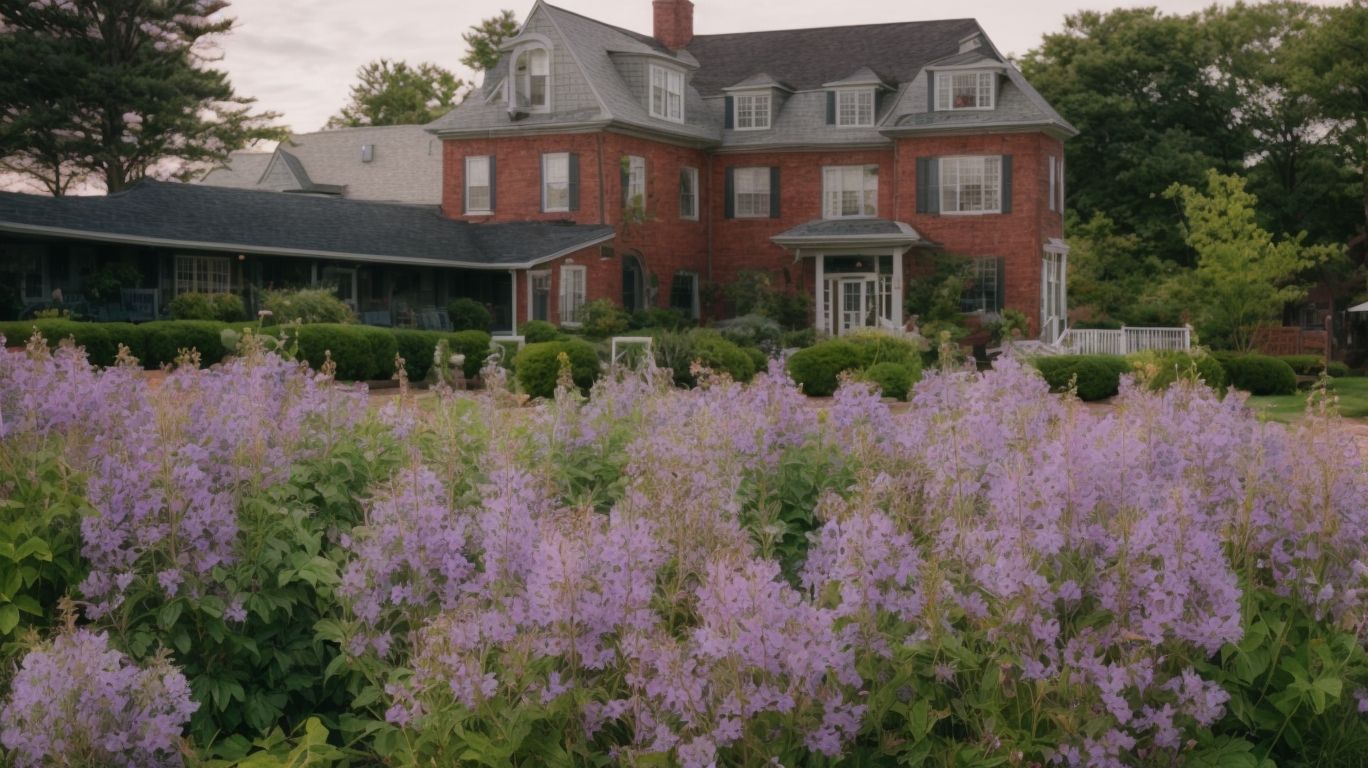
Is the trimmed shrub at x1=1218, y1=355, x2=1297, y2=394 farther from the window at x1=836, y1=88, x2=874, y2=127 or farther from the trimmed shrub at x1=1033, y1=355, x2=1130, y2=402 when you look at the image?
the window at x1=836, y1=88, x2=874, y2=127

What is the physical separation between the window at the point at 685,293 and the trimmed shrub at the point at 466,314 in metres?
5.74

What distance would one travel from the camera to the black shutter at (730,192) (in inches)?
1570

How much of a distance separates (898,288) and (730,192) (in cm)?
630

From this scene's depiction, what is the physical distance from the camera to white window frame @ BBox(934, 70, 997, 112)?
36750 millimetres

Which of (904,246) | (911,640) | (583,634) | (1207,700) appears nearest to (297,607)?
(583,634)

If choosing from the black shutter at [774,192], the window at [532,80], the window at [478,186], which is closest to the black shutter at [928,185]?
the black shutter at [774,192]

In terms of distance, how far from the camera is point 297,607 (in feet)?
17.0

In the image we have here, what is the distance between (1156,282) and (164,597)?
43583mm

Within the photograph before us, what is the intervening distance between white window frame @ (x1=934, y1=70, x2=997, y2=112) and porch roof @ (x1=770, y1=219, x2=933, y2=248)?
3.28 meters

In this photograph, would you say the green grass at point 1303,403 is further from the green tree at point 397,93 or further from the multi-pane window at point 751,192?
the green tree at point 397,93

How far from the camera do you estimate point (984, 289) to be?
120 ft

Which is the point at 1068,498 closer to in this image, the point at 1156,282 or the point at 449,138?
the point at 449,138

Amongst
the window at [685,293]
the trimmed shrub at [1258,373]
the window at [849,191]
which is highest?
the window at [849,191]

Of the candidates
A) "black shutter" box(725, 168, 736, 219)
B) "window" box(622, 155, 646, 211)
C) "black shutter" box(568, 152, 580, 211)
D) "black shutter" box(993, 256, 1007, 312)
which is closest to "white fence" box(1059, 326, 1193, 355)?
"black shutter" box(993, 256, 1007, 312)
